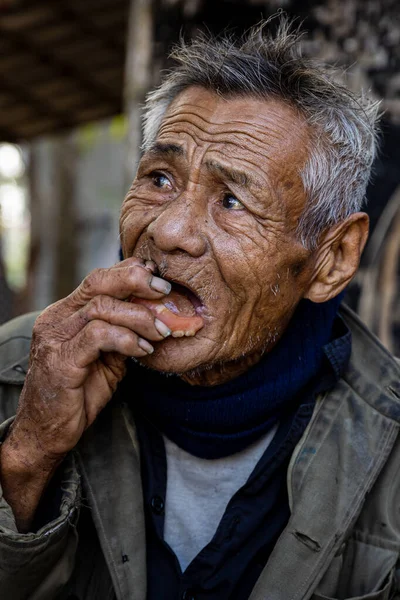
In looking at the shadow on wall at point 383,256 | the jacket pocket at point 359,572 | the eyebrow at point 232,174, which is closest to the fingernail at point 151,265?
the eyebrow at point 232,174

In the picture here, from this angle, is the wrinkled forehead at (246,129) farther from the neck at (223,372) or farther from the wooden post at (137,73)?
the wooden post at (137,73)

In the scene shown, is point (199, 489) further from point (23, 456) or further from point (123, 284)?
point (123, 284)

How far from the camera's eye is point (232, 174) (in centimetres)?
229

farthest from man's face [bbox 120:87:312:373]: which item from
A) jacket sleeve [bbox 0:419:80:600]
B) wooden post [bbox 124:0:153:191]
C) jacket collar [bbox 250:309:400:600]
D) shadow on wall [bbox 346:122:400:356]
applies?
shadow on wall [bbox 346:122:400:356]

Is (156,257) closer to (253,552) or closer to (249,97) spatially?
(249,97)

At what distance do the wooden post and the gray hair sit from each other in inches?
63.2

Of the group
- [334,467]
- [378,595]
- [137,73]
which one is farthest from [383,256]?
[378,595]

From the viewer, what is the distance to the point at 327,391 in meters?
2.52

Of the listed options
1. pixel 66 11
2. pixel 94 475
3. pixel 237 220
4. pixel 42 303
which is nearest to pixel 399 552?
pixel 94 475

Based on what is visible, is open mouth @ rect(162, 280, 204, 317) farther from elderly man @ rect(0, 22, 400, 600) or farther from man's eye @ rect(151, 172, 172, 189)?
man's eye @ rect(151, 172, 172, 189)

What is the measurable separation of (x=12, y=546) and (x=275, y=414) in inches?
38.0

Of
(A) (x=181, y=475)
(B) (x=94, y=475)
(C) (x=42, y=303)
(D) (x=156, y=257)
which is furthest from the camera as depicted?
(C) (x=42, y=303)

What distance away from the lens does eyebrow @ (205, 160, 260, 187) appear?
7.52 ft

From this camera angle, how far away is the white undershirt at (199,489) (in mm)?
2521
